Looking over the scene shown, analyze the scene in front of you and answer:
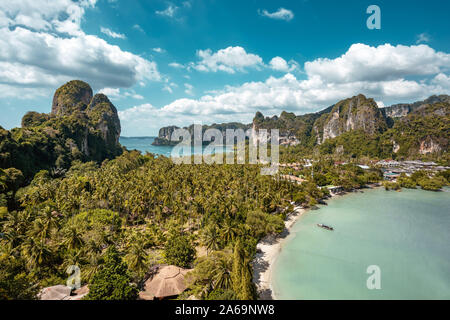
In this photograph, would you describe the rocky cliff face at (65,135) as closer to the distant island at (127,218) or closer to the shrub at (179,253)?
the distant island at (127,218)

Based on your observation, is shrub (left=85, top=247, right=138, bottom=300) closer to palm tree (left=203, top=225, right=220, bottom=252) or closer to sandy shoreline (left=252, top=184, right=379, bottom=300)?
palm tree (left=203, top=225, right=220, bottom=252)

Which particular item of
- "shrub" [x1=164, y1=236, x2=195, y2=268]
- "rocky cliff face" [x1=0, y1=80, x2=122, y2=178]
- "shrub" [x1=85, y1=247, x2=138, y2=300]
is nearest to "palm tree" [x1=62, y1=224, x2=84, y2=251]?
"shrub" [x1=85, y1=247, x2=138, y2=300]

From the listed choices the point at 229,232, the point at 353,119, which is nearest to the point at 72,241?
the point at 229,232

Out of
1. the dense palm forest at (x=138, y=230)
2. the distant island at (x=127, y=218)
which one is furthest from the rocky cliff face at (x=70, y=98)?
Answer: the dense palm forest at (x=138, y=230)

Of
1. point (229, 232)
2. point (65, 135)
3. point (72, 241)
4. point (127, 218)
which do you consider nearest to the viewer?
point (72, 241)

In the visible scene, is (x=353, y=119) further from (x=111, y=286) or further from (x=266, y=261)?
(x=111, y=286)
